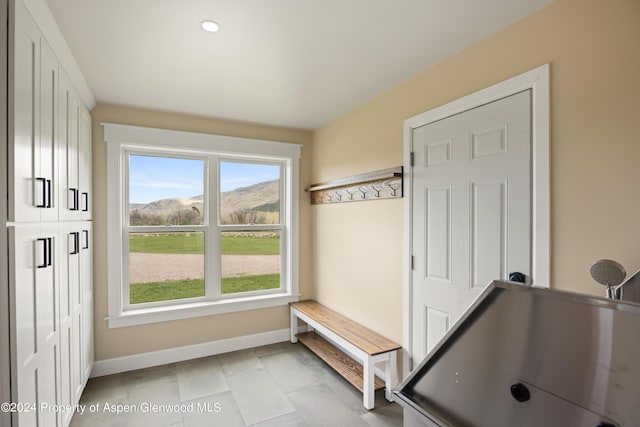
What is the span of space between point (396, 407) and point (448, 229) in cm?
143

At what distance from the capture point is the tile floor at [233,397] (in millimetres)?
2305

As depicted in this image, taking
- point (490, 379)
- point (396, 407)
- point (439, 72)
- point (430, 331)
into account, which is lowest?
point (396, 407)

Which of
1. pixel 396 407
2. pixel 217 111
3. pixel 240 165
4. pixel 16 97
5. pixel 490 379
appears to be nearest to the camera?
pixel 490 379

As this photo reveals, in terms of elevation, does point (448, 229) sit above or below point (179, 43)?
below

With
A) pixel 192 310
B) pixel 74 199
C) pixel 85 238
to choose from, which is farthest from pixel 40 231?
pixel 192 310

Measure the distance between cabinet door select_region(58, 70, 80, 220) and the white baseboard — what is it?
157 cm

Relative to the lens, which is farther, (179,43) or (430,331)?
(430,331)

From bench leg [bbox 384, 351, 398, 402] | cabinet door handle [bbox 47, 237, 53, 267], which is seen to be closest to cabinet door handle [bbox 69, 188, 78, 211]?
cabinet door handle [bbox 47, 237, 53, 267]

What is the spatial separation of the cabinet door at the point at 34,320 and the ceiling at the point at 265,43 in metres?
1.17

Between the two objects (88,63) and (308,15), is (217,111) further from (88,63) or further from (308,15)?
(308,15)

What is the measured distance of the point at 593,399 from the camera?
0.60 metres

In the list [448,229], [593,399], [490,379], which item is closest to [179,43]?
[448,229]

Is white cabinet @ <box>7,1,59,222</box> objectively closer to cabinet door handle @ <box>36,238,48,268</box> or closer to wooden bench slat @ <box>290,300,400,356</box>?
cabinet door handle @ <box>36,238,48,268</box>

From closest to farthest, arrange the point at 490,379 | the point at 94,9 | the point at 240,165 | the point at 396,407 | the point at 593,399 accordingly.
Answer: the point at 593,399 < the point at 490,379 < the point at 94,9 < the point at 396,407 < the point at 240,165
